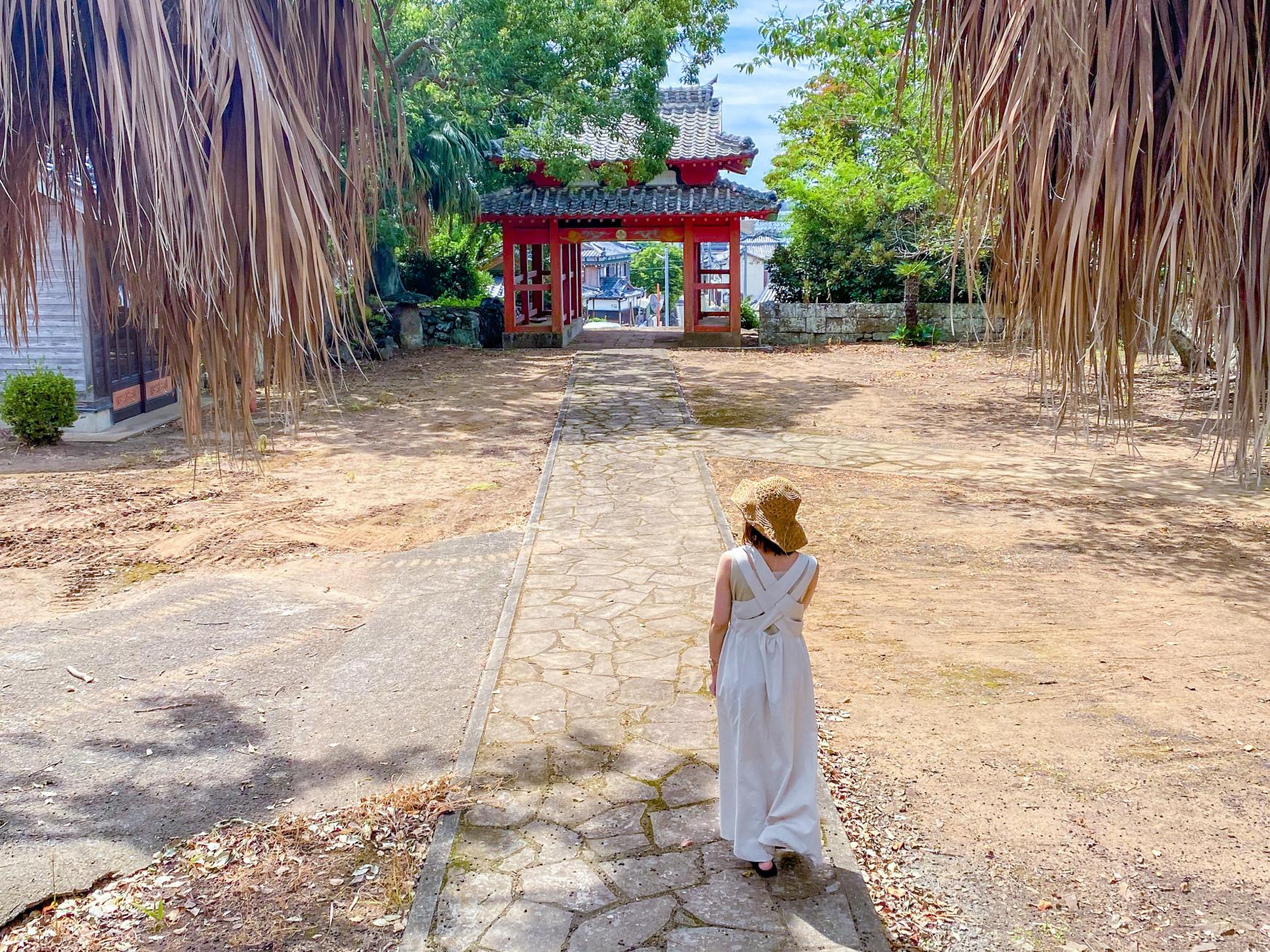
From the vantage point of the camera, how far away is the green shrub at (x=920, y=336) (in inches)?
872

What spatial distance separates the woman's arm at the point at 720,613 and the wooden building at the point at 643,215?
1834 centimetres

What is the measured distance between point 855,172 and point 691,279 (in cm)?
460

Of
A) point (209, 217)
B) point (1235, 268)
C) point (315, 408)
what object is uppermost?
point (209, 217)

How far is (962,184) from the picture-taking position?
98.7 inches

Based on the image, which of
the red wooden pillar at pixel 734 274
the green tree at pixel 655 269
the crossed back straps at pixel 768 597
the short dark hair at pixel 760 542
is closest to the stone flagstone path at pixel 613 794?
the crossed back straps at pixel 768 597

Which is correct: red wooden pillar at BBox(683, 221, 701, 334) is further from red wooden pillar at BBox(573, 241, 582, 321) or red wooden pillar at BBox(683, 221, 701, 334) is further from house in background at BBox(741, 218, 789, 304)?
house in background at BBox(741, 218, 789, 304)

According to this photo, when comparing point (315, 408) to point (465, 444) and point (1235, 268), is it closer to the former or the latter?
point (465, 444)

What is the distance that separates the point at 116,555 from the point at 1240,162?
7512 mm

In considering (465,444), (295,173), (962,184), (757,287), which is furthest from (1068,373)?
(757,287)

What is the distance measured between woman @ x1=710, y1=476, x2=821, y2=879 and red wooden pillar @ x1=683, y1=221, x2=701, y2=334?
1898 cm

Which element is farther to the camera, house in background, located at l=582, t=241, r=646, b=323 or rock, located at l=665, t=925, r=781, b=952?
house in background, located at l=582, t=241, r=646, b=323

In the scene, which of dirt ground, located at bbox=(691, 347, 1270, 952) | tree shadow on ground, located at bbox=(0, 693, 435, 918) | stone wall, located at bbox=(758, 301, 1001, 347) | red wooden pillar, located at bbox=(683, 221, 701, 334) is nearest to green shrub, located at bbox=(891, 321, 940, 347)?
stone wall, located at bbox=(758, 301, 1001, 347)

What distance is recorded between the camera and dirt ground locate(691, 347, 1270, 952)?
340 cm

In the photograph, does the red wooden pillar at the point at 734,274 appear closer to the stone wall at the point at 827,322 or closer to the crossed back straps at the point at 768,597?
the stone wall at the point at 827,322
